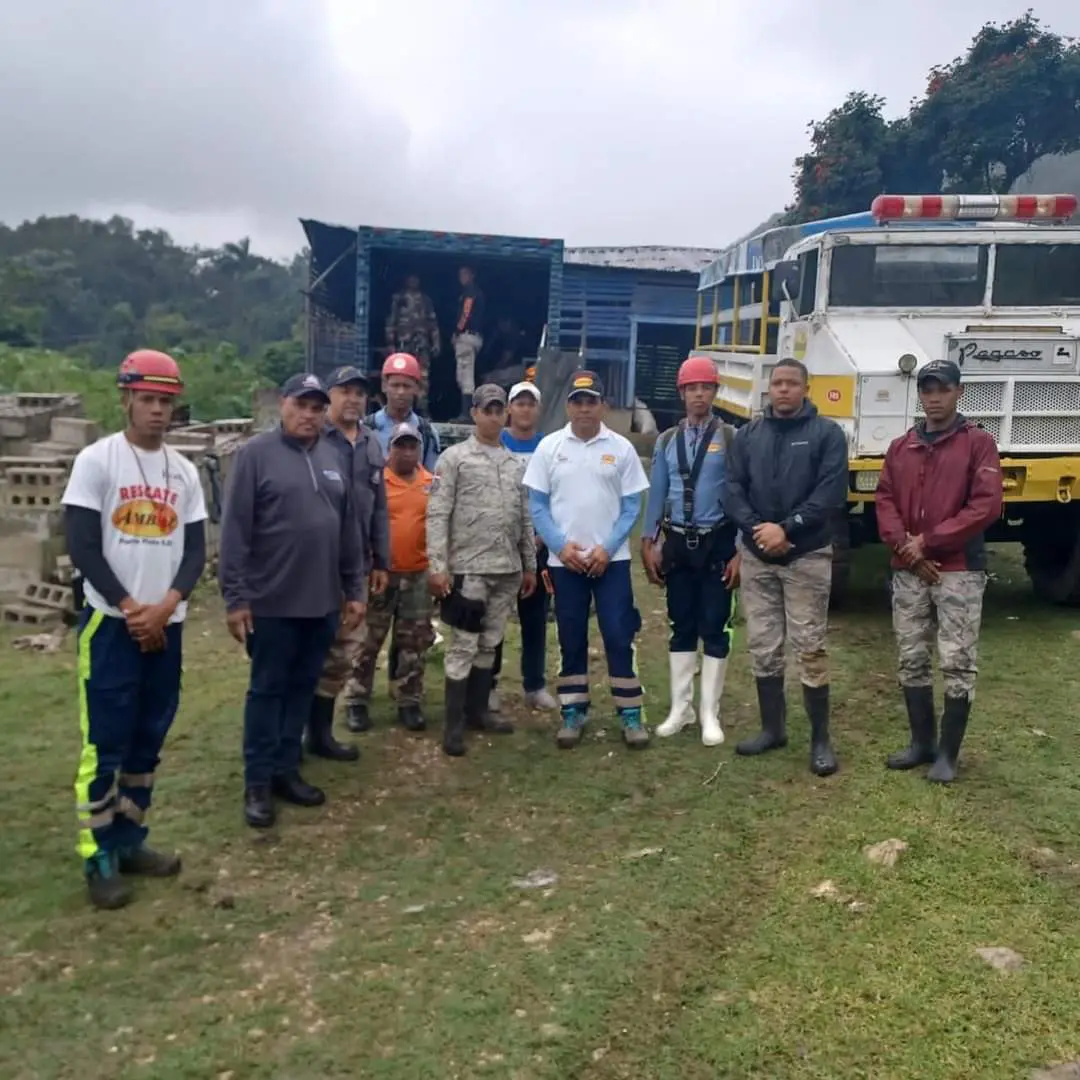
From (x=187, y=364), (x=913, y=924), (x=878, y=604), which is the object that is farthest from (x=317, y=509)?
(x=187, y=364)

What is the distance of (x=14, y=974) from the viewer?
3.28m

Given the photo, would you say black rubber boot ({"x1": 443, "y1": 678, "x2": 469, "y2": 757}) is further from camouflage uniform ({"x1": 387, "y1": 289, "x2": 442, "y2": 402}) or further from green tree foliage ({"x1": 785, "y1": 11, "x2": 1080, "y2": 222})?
green tree foliage ({"x1": 785, "y1": 11, "x2": 1080, "y2": 222})

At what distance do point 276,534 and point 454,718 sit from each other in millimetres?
1425

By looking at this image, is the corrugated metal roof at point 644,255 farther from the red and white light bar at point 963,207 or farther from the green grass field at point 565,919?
the green grass field at point 565,919

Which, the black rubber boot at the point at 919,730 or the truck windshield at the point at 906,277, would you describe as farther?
the truck windshield at the point at 906,277

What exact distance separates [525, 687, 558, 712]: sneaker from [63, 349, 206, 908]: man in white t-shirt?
7.99 ft

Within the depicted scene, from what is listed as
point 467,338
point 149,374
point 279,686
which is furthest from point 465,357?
point 149,374

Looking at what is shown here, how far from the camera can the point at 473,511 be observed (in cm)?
512

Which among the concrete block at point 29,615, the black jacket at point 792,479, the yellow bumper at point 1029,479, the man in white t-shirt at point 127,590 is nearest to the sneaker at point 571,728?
the black jacket at point 792,479

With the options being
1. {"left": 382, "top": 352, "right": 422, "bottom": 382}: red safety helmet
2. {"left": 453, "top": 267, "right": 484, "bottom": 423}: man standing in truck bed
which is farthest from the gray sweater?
{"left": 453, "top": 267, "right": 484, "bottom": 423}: man standing in truck bed

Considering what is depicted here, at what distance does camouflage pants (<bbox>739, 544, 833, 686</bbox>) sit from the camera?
4.81 m

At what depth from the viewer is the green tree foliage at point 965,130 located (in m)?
18.3

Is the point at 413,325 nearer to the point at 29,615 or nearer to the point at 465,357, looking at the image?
the point at 465,357

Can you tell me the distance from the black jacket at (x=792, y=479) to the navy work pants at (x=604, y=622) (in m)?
0.63
